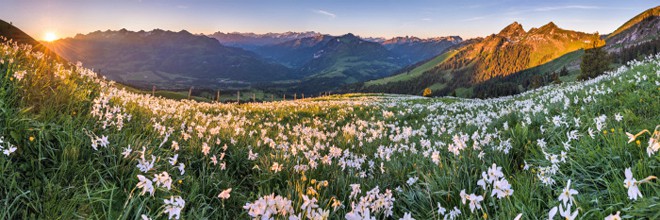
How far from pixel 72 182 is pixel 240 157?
2.38 m

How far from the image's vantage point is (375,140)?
834 centimetres

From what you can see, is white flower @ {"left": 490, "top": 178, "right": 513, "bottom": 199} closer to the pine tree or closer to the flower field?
the flower field

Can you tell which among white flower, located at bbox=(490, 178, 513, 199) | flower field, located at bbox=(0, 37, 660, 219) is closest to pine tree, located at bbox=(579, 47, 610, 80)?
flower field, located at bbox=(0, 37, 660, 219)

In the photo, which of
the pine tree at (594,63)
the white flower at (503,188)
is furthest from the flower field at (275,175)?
the pine tree at (594,63)

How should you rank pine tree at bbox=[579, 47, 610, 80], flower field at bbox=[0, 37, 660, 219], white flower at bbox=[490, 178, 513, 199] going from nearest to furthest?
1. white flower at bbox=[490, 178, 513, 199]
2. flower field at bbox=[0, 37, 660, 219]
3. pine tree at bbox=[579, 47, 610, 80]

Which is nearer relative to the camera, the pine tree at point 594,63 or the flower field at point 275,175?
the flower field at point 275,175

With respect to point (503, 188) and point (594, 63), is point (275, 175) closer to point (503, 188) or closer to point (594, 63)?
point (503, 188)

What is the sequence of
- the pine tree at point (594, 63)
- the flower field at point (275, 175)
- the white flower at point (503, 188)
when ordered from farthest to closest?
the pine tree at point (594, 63) < the flower field at point (275, 175) < the white flower at point (503, 188)

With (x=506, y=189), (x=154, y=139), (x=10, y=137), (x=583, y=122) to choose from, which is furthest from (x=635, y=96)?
(x=10, y=137)

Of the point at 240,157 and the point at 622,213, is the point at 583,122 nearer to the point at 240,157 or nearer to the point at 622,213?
the point at 622,213

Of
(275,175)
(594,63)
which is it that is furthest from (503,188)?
(594,63)

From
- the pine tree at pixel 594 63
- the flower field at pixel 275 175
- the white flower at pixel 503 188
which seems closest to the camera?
the white flower at pixel 503 188

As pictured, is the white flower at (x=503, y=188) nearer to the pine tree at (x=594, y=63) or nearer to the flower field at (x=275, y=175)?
the flower field at (x=275, y=175)

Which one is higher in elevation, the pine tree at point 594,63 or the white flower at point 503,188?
the pine tree at point 594,63
